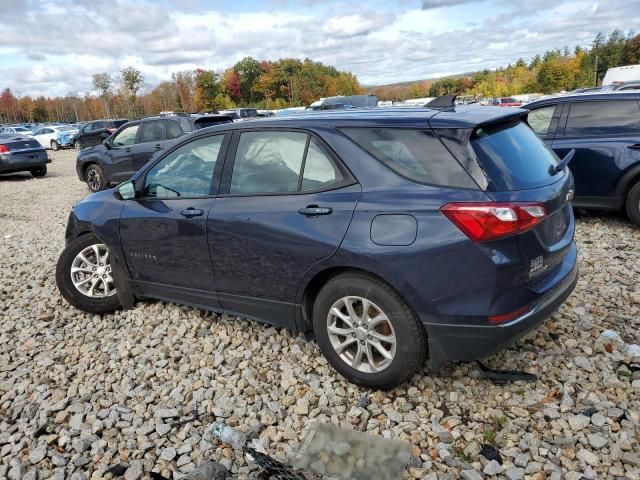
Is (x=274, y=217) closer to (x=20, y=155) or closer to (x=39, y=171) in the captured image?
(x=20, y=155)

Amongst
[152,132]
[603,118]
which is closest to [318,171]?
[603,118]

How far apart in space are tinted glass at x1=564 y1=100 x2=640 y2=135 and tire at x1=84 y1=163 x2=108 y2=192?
1014cm

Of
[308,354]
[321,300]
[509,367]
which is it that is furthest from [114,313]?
[509,367]

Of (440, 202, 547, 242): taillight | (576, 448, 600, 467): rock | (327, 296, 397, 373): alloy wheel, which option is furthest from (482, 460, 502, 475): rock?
(440, 202, 547, 242): taillight

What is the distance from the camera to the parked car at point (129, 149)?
38.1 ft

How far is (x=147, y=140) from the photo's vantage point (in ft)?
39.2

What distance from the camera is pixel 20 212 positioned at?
35.5 feet

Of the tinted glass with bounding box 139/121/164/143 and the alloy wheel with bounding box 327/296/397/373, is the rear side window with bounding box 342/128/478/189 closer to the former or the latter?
the alloy wheel with bounding box 327/296/397/373

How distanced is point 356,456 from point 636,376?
191cm

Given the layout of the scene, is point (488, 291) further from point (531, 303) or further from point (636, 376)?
point (636, 376)

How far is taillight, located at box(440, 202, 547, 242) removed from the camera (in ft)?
8.94

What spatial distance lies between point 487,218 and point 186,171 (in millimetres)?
2419

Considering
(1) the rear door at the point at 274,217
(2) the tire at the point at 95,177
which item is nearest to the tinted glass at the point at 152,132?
(2) the tire at the point at 95,177

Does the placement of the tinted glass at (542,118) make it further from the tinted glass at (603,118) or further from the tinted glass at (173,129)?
the tinted glass at (173,129)
